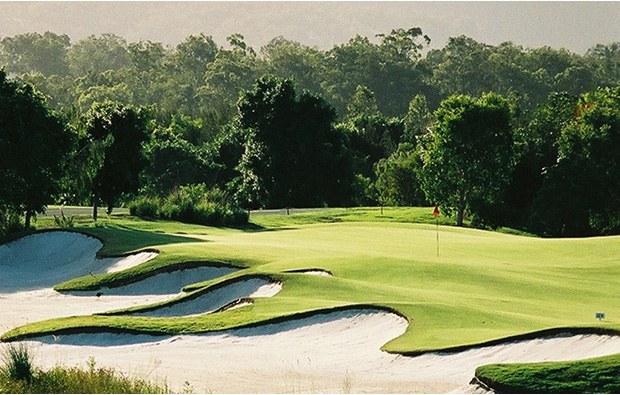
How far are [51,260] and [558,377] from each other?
2652 centimetres

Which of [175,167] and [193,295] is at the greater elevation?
[175,167]

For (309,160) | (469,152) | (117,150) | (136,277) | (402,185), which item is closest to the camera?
(136,277)

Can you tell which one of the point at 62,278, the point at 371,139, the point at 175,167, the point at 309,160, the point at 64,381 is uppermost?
the point at 371,139

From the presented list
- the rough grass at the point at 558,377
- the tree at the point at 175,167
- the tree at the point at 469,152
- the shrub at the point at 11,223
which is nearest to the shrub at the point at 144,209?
the shrub at the point at 11,223

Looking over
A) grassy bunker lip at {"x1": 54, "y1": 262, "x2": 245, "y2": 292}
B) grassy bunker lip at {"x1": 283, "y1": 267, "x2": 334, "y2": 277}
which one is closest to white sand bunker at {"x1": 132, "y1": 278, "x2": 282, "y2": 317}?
grassy bunker lip at {"x1": 283, "y1": 267, "x2": 334, "y2": 277}

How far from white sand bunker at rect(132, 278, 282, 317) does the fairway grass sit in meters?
0.36

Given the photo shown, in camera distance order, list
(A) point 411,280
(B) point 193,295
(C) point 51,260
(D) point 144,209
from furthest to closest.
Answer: (D) point 144,209 → (C) point 51,260 → (A) point 411,280 → (B) point 193,295

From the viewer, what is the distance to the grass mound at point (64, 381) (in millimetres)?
14805

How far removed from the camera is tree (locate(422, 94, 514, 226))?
217 feet

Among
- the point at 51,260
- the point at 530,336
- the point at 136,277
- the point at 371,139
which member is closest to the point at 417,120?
the point at 371,139

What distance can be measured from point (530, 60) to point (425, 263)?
6570 inches

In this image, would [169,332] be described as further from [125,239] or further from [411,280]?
[125,239]

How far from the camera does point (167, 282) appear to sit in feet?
101

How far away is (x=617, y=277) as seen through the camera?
3052 cm
